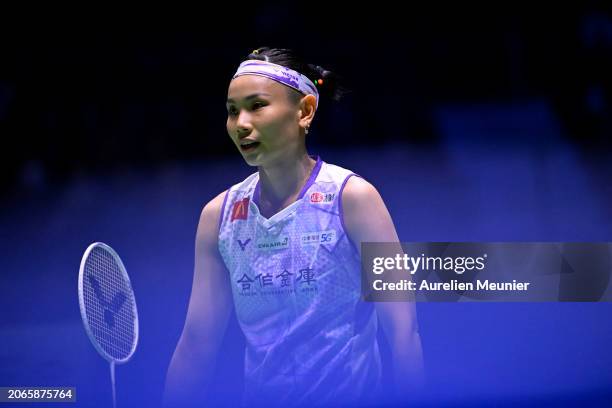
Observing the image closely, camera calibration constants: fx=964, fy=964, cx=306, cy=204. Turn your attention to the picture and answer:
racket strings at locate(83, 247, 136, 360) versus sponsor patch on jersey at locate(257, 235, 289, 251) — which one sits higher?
sponsor patch on jersey at locate(257, 235, 289, 251)

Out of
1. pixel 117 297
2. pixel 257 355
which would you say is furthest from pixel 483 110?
pixel 117 297

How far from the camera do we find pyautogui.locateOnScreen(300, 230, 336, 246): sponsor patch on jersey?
387cm

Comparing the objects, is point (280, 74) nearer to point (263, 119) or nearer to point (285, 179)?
point (263, 119)

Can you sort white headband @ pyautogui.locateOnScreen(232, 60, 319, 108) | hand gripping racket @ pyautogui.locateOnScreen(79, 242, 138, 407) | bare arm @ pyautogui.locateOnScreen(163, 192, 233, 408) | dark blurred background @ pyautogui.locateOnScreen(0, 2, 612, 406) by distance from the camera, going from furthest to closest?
dark blurred background @ pyautogui.locateOnScreen(0, 2, 612, 406)
bare arm @ pyautogui.locateOnScreen(163, 192, 233, 408)
white headband @ pyautogui.locateOnScreen(232, 60, 319, 108)
hand gripping racket @ pyautogui.locateOnScreen(79, 242, 138, 407)

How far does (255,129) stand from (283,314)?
2.49 feet

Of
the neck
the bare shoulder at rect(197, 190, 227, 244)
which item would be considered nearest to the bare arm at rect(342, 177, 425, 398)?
the neck

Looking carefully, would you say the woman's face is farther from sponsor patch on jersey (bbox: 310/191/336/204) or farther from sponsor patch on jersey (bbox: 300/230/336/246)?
sponsor patch on jersey (bbox: 300/230/336/246)

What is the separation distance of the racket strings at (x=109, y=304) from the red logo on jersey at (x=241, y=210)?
54 cm

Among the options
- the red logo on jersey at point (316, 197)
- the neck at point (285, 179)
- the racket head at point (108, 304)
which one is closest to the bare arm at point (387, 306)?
the red logo on jersey at point (316, 197)

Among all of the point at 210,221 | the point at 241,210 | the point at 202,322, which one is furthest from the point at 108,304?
the point at 241,210

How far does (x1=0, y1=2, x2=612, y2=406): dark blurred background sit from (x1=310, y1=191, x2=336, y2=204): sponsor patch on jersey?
0.50 meters

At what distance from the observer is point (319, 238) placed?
387cm

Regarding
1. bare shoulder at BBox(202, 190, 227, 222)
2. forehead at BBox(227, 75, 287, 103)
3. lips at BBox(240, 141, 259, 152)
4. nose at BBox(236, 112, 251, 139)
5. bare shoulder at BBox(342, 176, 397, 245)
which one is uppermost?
forehead at BBox(227, 75, 287, 103)

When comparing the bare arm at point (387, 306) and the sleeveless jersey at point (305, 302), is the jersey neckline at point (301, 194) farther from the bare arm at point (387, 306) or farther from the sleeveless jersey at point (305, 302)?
the bare arm at point (387, 306)
